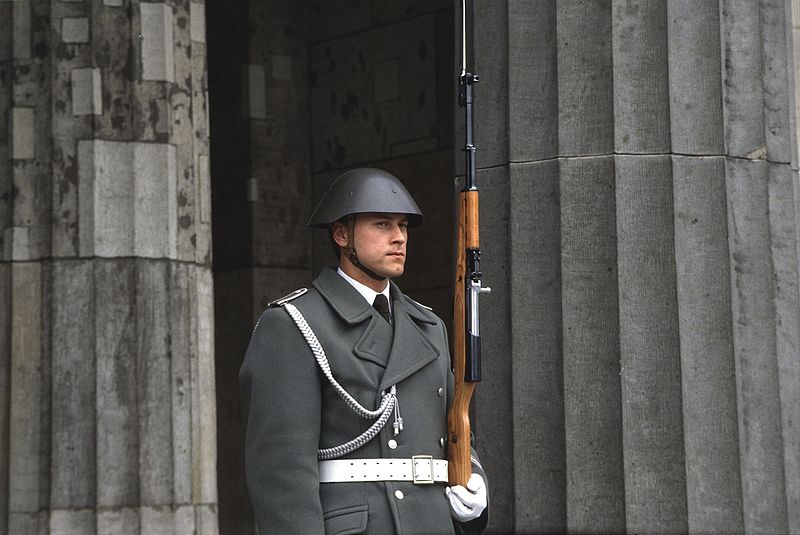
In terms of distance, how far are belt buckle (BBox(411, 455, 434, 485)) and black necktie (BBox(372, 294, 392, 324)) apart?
53cm

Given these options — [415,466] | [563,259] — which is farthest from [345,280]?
[563,259]

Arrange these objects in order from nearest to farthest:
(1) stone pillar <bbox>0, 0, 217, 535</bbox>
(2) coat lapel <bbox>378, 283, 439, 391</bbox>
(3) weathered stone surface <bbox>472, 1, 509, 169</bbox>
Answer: (2) coat lapel <bbox>378, 283, 439, 391</bbox> < (3) weathered stone surface <bbox>472, 1, 509, 169</bbox> < (1) stone pillar <bbox>0, 0, 217, 535</bbox>

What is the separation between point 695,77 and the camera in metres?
7.21

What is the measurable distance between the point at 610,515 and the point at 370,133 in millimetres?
3981

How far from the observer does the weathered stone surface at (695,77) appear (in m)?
7.15

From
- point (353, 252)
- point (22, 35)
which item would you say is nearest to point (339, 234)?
point (353, 252)

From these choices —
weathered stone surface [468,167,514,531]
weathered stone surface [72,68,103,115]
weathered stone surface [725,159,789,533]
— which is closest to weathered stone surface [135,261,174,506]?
weathered stone surface [72,68,103,115]

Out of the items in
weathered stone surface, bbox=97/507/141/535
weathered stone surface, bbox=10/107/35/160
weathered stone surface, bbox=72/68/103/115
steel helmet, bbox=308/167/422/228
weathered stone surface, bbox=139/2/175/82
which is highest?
weathered stone surface, bbox=139/2/175/82

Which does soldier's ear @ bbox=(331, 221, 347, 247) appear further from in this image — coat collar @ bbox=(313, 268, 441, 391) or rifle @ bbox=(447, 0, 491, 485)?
rifle @ bbox=(447, 0, 491, 485)

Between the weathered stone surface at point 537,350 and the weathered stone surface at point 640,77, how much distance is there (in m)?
0.37

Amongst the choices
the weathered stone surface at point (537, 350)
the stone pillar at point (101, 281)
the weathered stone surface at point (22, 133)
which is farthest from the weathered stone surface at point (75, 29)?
the weathered stone surface at point (537, 350)

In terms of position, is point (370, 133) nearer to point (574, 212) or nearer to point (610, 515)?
point (574, 212)

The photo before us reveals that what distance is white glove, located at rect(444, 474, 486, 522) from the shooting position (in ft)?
18.8

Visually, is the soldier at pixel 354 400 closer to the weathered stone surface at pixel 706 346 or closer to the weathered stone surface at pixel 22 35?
the weathered stone surface at pixel 706 346
